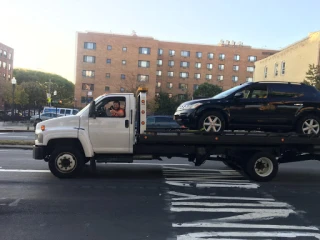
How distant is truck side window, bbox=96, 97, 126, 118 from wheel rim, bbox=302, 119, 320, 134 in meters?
4.60

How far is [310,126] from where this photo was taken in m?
8.62

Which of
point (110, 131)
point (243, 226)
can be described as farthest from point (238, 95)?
point (243, 226)

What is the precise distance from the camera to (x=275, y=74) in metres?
34.5

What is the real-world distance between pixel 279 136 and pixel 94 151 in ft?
15.0

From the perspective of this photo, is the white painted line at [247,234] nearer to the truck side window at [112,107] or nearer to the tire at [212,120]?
the tire at [212,120]

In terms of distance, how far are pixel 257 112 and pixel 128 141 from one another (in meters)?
3.34

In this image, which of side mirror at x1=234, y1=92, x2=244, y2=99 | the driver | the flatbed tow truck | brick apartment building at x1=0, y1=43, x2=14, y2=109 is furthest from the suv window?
brick apartment building at x1=0, y1=43, x2=14, y2=109

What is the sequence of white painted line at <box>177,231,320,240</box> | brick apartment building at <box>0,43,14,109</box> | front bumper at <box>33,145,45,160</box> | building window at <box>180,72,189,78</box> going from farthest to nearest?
brick apartment building at <box>0,43,14,109</box> → building window at <box>180,72,189,78</box> → front bumper at <box>33,145,45,160</box> → white painted line at <box>177,231,320,240</box>

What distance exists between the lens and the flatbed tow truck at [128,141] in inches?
319

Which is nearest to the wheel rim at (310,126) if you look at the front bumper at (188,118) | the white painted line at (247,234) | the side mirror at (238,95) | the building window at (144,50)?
the side mirror at (238,95)

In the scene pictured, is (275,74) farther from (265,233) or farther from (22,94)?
(22,94)

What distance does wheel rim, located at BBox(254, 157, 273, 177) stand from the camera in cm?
852

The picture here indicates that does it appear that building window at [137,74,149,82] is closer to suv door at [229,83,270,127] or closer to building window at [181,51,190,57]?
building window at [181,51,190,57]

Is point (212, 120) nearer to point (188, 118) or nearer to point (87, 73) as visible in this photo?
point (188, 118)
